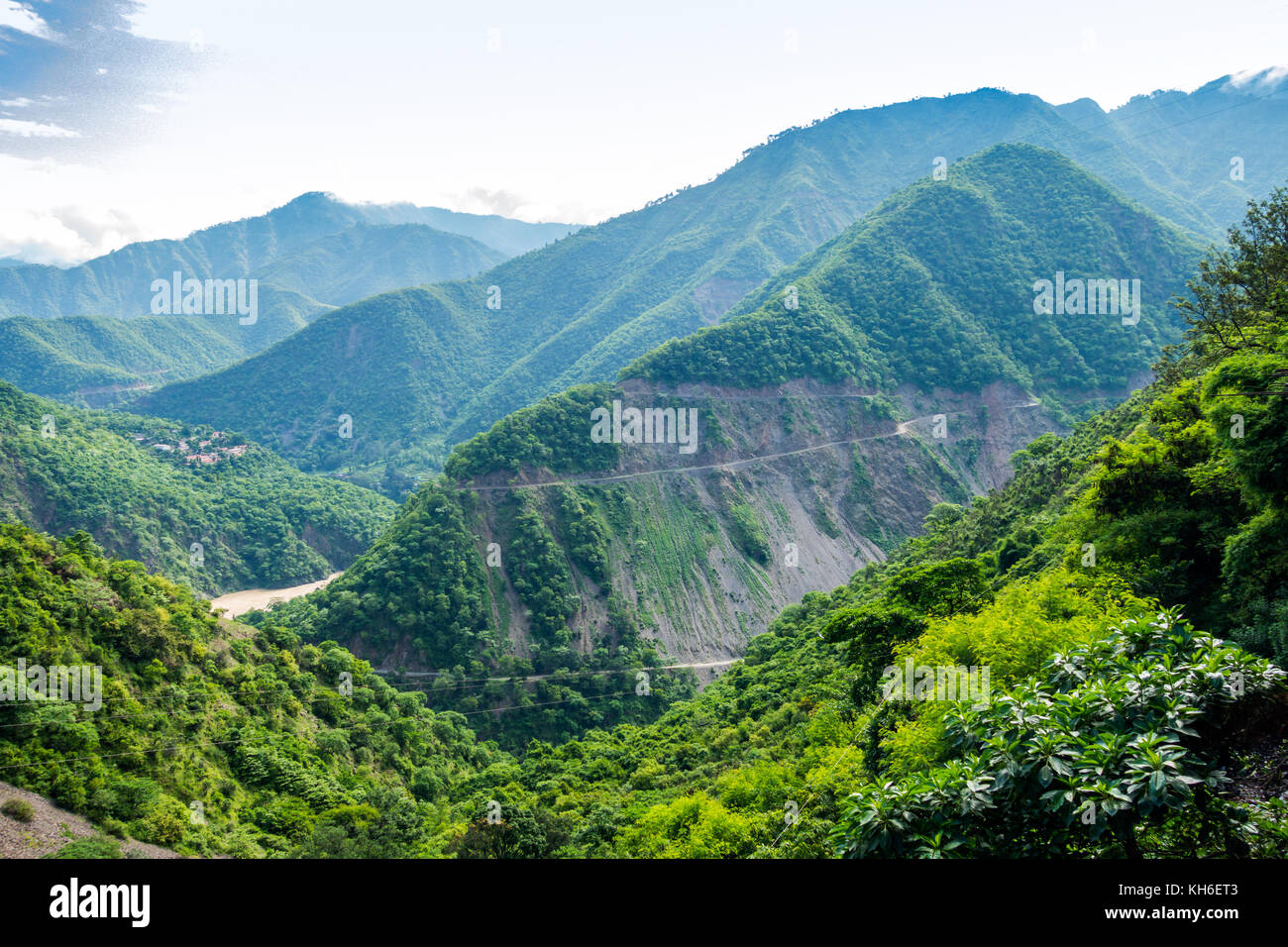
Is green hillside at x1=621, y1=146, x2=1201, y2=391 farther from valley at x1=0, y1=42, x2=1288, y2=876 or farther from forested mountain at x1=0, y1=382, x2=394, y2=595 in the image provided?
forested mountain at x1=0, y1=382, x2=394, y2=595

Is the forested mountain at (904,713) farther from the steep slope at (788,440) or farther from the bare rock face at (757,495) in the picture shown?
the bare rock face at (757,495)

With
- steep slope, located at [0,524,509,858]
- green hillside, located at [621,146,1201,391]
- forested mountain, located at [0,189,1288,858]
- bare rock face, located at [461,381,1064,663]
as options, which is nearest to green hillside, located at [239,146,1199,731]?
bare rock face, located at [461,381,1064,663]

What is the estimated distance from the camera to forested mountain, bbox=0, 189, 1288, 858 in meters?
11.4

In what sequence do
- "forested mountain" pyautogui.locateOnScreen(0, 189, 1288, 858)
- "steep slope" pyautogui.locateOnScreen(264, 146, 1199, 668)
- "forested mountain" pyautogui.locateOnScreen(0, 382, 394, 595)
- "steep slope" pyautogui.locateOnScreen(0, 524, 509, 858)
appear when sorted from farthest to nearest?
"forested mountain" pyautogui.locateOnScreen(0, 382, 394, 595) → "steep slope" pyautogui.locateOnScreen(264, 146, 1199, 668) → "steep slope" pyautogui.locateOnScreen(0, 524, 509, 858) → "forested mountain" pyautogui.locateOnScreen(0, 189, 1288, 858)

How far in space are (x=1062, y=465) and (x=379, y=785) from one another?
157 feet

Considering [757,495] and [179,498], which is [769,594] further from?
[179,498]

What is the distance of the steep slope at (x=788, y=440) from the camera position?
71250 millimetres

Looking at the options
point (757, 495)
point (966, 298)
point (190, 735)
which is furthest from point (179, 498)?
point (966, 298)

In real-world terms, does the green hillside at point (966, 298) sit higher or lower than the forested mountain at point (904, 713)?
higher

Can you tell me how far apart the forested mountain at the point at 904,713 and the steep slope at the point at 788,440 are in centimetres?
1597

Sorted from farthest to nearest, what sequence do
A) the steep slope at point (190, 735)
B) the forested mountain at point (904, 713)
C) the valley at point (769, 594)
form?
the steep slope at point (190, 735) → the valley at point (769, 594) → the forested mountain at point (904, 713)

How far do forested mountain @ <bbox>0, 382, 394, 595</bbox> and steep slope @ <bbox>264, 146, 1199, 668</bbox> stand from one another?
165ft

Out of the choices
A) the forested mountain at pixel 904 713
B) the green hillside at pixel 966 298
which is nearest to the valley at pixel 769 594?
the forested mountain at pixel 904 713

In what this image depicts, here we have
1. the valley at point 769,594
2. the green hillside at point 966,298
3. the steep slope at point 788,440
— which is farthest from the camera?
the green hillside at point 966,298
